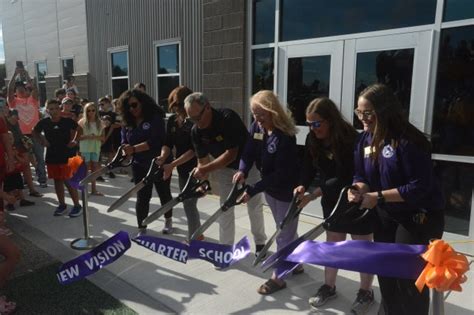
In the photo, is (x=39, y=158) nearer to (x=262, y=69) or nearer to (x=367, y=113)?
(x=262, y=69)

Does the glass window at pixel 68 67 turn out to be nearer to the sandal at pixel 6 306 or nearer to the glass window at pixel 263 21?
the glass window at pixel 263 21

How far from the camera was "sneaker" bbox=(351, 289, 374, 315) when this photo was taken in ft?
9.24

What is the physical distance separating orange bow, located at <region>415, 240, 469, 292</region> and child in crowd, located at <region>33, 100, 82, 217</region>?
15.4ft

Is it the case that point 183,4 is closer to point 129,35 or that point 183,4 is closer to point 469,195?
point 129,35

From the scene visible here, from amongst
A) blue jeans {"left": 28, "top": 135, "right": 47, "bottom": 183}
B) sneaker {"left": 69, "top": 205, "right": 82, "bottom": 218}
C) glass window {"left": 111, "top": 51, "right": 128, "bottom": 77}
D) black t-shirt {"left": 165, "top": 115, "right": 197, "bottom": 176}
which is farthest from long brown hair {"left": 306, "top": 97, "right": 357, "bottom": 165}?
glass window {"left": 111, "top": 51, "right": 128, "bottom": 77}

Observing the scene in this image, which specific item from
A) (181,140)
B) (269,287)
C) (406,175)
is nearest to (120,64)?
(181,140)

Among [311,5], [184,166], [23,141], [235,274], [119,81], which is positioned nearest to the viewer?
[235,274]

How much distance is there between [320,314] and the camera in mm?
2850

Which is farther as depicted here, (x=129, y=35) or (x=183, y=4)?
(x=129, y=35)

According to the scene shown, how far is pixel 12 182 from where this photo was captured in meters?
5.34

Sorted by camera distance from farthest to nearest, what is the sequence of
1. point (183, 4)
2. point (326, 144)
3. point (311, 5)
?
point (183, 4) → point (311, 5) → point (326, 144)

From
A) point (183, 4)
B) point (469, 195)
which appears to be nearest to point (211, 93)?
point (183, 4)

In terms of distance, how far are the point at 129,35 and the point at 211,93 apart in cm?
337

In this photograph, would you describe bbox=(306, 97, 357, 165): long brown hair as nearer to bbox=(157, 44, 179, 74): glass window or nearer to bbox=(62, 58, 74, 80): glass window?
bbox=(157, 44, 179, 74): glass window
